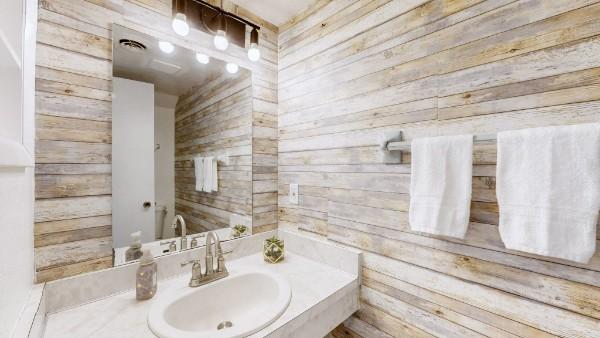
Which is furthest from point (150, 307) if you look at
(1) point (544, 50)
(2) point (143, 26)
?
(1) point (544, 50)

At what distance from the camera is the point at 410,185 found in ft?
3.39

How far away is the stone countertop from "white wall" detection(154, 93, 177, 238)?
A: 35 cm

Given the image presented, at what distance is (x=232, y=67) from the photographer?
4.91ft

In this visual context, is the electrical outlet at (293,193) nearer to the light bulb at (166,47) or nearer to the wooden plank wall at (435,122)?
the wooden plank wall at (435,122)

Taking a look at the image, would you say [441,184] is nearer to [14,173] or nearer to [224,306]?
[224,306]

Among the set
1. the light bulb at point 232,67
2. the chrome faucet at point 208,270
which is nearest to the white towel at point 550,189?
the chrome faucet at point 208,270

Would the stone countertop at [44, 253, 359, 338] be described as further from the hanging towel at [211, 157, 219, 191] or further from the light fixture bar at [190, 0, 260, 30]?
the light fixture bar at [190, 0, 260, 30]

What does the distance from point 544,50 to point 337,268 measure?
1.15 metres

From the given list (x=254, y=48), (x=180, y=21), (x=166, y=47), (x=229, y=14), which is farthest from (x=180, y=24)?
(x=254, y=48)

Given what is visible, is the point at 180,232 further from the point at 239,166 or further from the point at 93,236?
the point at 239,166

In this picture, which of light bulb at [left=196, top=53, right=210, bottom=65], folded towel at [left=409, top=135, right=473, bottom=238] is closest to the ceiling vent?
light bulb at [left=196, top=53, right=210, bottom=65]

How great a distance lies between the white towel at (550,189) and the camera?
A: 65cm

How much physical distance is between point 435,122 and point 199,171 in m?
1.17

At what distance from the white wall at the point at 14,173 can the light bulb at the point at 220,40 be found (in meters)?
0.69
